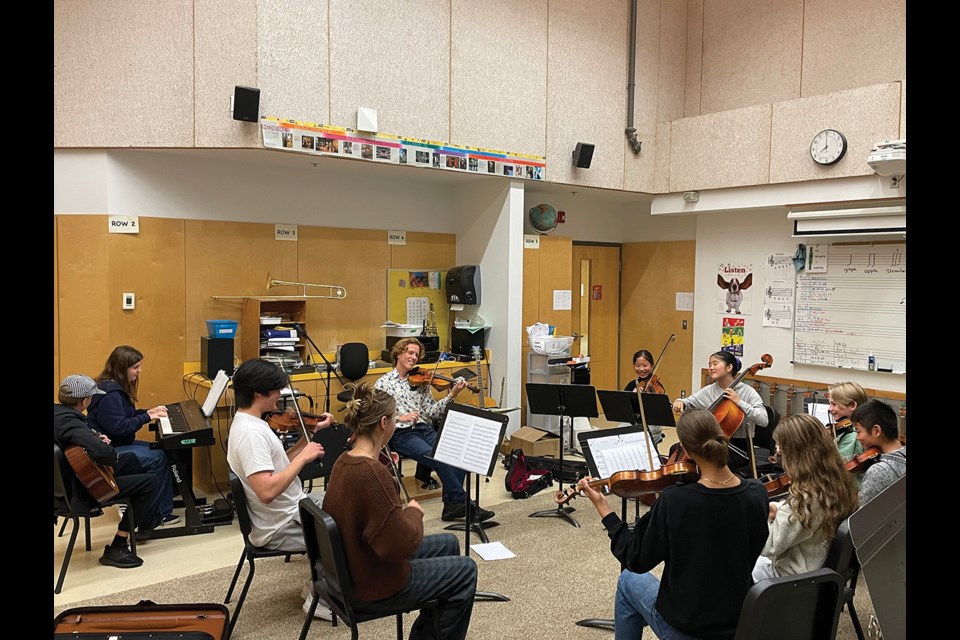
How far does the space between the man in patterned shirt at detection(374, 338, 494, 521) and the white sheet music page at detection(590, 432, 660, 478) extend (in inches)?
57.9

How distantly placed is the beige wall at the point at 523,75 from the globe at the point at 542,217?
63cm

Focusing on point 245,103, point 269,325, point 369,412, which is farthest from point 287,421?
point 245,103

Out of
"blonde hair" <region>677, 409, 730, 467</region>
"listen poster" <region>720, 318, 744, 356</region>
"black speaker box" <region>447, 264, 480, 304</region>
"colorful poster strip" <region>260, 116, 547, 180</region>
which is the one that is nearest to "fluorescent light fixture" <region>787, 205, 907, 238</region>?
"listen poster" <region>720, 318, 744, 356</region>

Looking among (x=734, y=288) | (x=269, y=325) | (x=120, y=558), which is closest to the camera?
(x=120, y=558)

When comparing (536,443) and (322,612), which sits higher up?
(536,443)

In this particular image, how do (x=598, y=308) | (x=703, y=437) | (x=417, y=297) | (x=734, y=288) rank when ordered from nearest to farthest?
(x=703, y=437) → (x=417, y=297) → (x=734, y=288) → (x=598, y=308)

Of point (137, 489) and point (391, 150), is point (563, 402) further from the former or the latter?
point (137, 489)

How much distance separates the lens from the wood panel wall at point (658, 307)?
29.0 feet

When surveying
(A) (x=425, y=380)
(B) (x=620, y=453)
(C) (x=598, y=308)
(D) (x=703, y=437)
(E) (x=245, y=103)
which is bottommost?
(B) (x=620, y=453)

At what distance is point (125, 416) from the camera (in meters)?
4.79

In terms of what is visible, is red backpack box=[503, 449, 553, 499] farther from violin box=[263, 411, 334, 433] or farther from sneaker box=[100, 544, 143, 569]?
sneaker box=[100, 544, 143, 569]

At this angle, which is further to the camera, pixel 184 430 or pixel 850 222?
pixel 850 222

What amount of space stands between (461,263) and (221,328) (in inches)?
113

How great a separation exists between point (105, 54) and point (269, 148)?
1414mm
